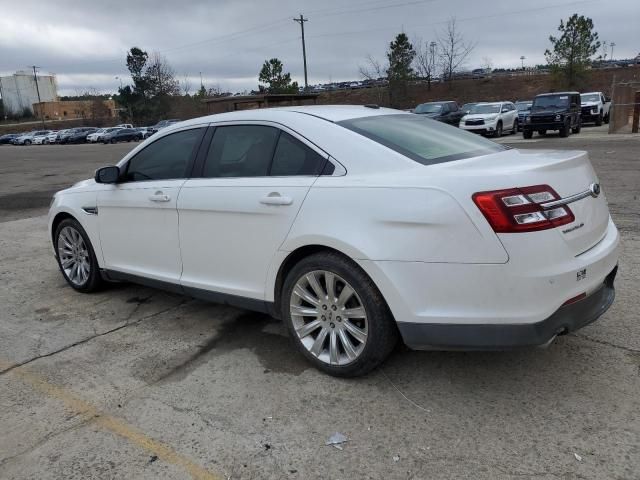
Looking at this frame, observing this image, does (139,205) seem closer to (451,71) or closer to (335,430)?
(335,430)

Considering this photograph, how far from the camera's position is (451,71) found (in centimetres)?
6112

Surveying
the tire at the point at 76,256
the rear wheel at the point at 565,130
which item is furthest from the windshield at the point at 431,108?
the tire at the point at 76,256

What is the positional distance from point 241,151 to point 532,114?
20.9 metres

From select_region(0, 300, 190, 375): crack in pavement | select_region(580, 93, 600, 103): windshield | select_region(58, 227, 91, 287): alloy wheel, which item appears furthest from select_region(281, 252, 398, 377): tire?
select_region(580, 93, 600, 103): windshield

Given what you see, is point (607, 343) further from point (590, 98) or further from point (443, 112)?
point (590, 98)

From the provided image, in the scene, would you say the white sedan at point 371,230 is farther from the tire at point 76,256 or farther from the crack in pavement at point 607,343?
the tire at point 76,256

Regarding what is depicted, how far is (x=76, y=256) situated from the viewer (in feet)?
17.5

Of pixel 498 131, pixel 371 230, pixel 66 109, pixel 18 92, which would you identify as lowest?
pixel 498 131

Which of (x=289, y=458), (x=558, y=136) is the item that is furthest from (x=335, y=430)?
(x=558, y=136)

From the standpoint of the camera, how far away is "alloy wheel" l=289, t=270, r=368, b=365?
10.7ft

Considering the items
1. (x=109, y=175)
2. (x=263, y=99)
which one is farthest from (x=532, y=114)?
(x=109, y=175)

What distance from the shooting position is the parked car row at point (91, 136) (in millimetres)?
49000

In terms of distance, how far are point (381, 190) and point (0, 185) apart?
55.5 ft

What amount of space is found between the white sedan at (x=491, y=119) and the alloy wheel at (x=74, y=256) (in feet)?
68.8
